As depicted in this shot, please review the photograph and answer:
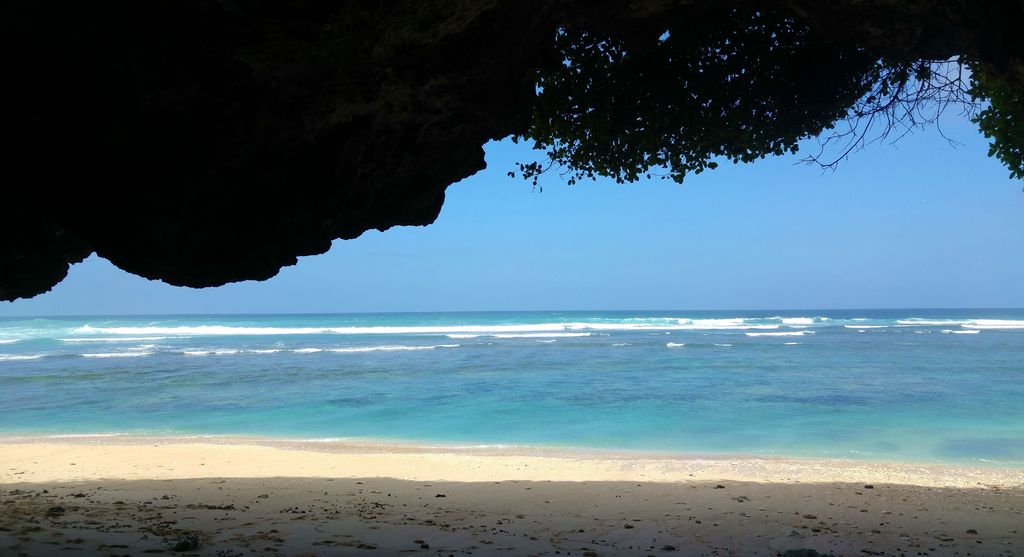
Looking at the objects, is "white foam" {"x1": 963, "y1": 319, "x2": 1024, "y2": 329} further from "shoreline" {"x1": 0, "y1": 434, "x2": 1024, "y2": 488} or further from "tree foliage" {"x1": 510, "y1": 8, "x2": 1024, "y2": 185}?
"tree foliage" {"x1": 510, "y1": 8, "x2": 1024, "y2": 185}

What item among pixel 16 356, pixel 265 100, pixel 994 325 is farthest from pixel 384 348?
pixel 994 325

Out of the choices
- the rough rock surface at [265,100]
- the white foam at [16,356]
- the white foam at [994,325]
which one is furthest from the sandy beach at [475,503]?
the white foam at [994,325]

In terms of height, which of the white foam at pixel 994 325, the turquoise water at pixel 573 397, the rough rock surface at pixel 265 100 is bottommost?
the turquoise water at pixel 573 397

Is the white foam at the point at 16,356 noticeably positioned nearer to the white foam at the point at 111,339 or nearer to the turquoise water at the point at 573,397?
the turquoise water at the point at 573,397

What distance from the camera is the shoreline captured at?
8.17 m

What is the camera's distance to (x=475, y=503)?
21.9ft

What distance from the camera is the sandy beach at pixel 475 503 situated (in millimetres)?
4703

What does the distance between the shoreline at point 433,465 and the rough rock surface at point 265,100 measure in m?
4.56

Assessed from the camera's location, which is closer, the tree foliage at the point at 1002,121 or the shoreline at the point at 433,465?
the tree foliage at the point at 1002,121

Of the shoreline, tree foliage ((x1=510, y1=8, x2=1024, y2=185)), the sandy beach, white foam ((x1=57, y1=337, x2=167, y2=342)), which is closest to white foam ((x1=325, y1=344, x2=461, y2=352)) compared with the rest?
white foam ((x1=57, y1=337, x2=167, y2=342))

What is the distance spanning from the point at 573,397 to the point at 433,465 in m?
6.83

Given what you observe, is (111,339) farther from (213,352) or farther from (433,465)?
(433,465)

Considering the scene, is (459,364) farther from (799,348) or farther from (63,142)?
(63,142)

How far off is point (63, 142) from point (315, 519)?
11.0 feet
